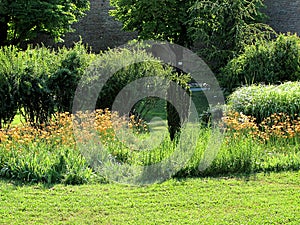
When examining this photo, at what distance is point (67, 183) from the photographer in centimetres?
518

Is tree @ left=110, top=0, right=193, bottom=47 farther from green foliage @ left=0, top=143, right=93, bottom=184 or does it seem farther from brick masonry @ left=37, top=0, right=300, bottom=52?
green foliage @ left=0, top=143, right=93, bottom=184

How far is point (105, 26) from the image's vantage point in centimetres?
2138

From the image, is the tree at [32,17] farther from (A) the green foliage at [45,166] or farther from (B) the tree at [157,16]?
(A) the green foliage at [45,166]

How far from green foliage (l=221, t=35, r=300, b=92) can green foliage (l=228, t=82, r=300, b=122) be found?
2.89m

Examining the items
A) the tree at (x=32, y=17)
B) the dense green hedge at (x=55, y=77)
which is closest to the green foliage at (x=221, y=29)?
the tree at (x=32, y=17)

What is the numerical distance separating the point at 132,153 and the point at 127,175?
61 centimetres

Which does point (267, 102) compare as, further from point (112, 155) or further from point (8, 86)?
point (8, 86)

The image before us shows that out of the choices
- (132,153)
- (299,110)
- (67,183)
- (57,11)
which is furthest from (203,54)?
(67,183)

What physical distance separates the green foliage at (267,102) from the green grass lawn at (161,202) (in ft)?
8.83

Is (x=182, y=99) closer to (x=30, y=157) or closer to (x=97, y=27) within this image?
(x=30, y=157)

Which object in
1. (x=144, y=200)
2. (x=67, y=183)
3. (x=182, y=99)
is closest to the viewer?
(x=144, y=200)

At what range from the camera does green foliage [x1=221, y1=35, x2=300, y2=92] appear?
11.4 m

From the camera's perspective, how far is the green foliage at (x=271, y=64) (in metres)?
11.4

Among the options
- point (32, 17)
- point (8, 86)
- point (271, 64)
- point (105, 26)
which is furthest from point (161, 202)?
point (105, 26)
